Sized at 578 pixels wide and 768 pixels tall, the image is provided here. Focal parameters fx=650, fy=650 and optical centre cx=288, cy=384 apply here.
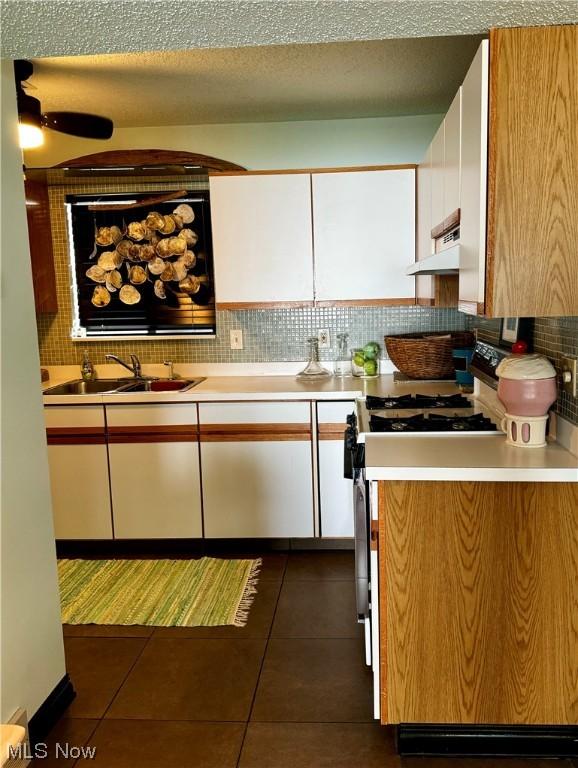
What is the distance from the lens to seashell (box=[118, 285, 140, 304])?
13.2 ft

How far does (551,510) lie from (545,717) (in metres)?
0.65

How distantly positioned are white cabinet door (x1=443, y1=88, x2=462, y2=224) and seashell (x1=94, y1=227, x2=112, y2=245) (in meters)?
2.21

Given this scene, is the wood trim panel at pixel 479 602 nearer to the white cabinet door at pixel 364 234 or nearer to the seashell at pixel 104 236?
the white cabinet door at pixel 364 234

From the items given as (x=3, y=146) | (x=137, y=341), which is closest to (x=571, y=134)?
(x=3, y=146)

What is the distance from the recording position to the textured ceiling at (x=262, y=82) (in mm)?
2770

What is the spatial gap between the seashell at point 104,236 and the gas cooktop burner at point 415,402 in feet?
6.45

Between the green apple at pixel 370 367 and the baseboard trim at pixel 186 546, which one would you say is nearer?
the baseboard trim at pixel 186 546

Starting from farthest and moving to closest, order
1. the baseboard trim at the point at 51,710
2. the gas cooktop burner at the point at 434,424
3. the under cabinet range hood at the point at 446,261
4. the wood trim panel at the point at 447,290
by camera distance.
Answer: the wood trim panel at the point at 447,290 < the gas cooktop burner at the point at 434,424 < the under cabinet range hood at the point at 446,261 < the baseboard trim at the point at 51,710

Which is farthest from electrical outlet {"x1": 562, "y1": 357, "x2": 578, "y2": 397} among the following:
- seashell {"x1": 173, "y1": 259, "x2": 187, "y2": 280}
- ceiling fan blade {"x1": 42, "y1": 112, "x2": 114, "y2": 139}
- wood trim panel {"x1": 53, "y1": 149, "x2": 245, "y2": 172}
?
seashell {"x1": 173, "y1": 259, "x2": 187, "y2": 280}

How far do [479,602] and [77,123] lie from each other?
245 centimetres

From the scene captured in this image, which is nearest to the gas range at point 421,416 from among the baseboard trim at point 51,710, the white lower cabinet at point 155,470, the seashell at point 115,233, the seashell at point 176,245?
the white lower cabinet at point 155,470

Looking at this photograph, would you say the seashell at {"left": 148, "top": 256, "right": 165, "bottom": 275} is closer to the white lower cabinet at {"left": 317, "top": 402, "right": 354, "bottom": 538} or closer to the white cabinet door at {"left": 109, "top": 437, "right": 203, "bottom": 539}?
the white cabinet door at {"left": 109, "top": 437, "right": 203, "bottom": 539}

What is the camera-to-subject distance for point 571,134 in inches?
67.6

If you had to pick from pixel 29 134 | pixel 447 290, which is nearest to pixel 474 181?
pixel 447 290
